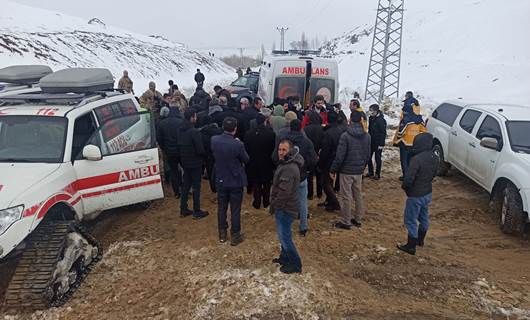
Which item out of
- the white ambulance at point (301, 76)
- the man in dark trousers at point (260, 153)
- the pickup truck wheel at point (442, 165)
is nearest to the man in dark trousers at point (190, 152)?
the man in dark trousers at point (260, 153)

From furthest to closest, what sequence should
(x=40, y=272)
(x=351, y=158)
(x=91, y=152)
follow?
1. (x=351, y=158)
2. (x=91, y=152)
3. (x=40, y=272)

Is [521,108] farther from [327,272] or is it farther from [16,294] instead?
[16,294]

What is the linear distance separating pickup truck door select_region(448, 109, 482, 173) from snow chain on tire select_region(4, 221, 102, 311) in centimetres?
690

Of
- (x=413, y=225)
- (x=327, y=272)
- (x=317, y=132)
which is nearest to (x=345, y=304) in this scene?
(x=327, y=272)

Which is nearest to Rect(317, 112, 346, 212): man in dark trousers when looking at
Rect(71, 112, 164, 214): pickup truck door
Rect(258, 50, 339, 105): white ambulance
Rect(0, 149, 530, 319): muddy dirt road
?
Rect(0, 149, 530, 319): muddy dirt road

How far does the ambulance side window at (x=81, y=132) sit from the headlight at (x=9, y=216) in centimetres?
120

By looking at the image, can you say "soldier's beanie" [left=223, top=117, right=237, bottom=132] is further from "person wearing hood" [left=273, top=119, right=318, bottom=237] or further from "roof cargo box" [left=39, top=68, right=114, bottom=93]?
"roof cargo box" [left=39, top=68, right=114, bottom=93]

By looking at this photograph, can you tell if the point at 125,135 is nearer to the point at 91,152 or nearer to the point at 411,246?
the point at 91,152

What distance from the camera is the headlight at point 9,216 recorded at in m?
4.03

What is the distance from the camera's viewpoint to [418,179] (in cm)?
517

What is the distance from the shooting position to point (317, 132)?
655 cm

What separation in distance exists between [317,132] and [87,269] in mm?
3890

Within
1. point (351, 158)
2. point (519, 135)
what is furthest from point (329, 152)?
point (519, 135)

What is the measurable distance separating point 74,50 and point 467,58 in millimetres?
31506
